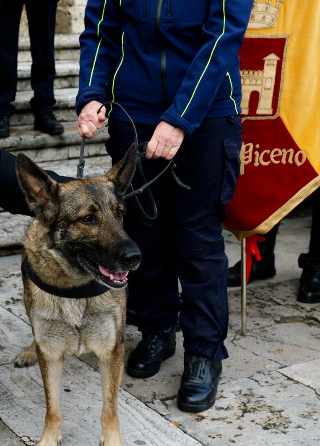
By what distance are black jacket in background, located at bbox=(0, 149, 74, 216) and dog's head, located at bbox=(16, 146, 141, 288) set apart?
448 millimetres

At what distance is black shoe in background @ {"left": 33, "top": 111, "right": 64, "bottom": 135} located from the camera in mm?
6523

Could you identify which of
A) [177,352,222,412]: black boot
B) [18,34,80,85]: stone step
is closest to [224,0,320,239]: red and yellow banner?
[177,352,222,412]: black boot

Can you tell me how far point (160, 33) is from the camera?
3.41m

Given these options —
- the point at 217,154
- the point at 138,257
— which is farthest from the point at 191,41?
the point at 138,257

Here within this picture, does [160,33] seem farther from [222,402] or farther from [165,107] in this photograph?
[222,402]

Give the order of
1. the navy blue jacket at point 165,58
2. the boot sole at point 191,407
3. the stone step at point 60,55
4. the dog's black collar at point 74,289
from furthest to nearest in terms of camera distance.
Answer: the stone step at point 60,55, the boot sole at point 191,407, the navy blue jacket at point 165,58, the dog's black collar at point 74,289

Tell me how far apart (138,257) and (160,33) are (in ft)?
3.57

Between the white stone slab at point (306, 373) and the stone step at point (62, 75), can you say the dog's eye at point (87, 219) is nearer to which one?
the white stone slab at point (306, 373)

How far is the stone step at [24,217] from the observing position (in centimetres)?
573

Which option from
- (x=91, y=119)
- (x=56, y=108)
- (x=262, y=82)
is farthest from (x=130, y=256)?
(x=56, y=108)

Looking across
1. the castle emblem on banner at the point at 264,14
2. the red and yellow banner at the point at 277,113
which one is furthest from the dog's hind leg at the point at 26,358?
the castle emblem on banner at the point at 264,14

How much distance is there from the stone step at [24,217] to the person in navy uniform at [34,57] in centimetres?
30

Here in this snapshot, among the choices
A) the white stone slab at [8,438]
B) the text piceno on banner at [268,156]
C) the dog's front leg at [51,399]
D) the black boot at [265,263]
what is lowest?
the black boot at [265,263]

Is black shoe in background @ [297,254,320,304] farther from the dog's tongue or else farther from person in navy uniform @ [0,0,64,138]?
person in navy uniform @ [0,0,64,138]
